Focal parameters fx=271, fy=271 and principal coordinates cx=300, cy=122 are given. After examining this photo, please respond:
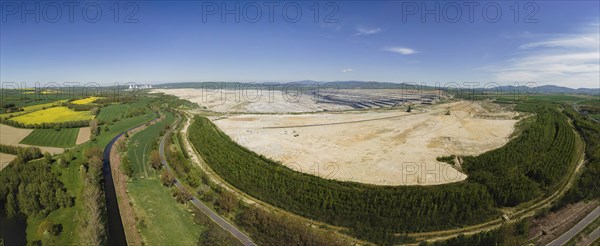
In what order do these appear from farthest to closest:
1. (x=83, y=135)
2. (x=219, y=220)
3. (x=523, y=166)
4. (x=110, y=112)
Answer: (x=110, y=112)
(x=83, y=135)
(x=523, y=166)
(x=219, y=220)

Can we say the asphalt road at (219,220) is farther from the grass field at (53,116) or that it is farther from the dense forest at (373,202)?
the grass field at (53,116)

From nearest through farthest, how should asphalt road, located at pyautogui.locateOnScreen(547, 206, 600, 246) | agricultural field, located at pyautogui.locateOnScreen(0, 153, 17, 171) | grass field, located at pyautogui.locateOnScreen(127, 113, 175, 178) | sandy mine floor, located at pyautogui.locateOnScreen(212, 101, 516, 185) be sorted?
asphalt road, located at pyautogui.locateOnScreen(547, 206, 600, 246) < sandy mine floor, located at pyautogui.locateOnScreen(212, 101, 516, 185) < agricultural field, located at pyautogui.locateOnScreen(0, 153, 17, 171) < grass field, located at pyautogui.locateOnScreen(127, 113, 175, 178)

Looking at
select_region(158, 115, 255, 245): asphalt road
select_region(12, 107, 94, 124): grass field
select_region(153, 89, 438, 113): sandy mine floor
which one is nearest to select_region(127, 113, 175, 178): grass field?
select_region(158, 115, 255, 245): asphalt road

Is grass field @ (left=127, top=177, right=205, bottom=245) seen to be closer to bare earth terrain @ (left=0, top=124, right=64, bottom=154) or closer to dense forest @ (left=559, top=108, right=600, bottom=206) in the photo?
bare earth terrain @ (left=0, top=124, right=64, bottom=154)

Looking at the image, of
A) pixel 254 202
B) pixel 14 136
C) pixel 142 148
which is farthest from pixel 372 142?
pixel 14 136

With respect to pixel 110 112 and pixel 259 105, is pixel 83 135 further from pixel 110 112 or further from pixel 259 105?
pixel 259 105

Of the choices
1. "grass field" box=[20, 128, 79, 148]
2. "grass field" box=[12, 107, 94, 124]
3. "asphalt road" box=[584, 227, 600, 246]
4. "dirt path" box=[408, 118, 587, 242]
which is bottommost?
"asphalt road" box=[584, 227, 600, 246]
